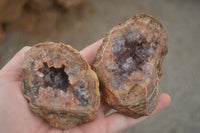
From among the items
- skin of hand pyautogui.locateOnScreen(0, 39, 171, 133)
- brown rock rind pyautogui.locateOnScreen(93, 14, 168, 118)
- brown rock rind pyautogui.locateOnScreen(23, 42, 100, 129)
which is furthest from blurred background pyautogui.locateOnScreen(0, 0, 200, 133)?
brown rock rind pyautogui.locateOnScreen(23, 42, 100, 129)

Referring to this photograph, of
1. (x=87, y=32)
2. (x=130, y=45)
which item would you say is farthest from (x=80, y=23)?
(x=130, y=45)

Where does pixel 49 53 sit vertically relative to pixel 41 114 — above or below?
above

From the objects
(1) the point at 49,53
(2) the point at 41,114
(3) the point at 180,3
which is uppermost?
(3) the point at 180,3

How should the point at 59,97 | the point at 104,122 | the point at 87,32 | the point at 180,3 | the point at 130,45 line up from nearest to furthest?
the point at 59,97 < the point at 130,45 < the point at 104,122 < the point at 87,32 < the point at 180,3

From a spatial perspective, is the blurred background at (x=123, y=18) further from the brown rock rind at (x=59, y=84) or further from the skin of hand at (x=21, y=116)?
the brown rock rind at (x=59, y=84)

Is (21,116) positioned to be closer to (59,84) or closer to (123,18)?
(59,84)

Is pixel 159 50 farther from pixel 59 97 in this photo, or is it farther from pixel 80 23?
pixel 80 23

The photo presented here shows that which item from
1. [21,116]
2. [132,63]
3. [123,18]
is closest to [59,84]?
[21,116]
